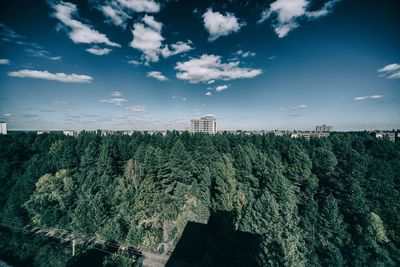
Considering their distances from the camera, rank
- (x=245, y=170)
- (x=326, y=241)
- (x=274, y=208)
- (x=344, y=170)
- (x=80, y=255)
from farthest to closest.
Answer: (x=245, y=170), (x=344, y=170), (x=80, y=255), (x=326, y=241), (x=274, y=208)

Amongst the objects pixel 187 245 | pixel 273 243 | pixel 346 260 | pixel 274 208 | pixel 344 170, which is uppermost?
pixel 344 170

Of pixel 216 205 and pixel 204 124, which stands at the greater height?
pixel 204 124

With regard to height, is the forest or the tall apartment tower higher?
the tall apartment tower

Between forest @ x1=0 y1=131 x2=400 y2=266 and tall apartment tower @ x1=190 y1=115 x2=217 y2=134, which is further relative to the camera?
tall apartment tower @ x1=190 y1=115 x2=217 y2=134

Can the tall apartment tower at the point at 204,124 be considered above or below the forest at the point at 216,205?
above

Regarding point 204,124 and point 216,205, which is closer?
point 216,205

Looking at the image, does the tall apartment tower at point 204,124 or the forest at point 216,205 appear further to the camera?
the tall apartment tower at point 204,124

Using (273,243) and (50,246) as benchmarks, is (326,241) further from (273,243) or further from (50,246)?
(50,246)

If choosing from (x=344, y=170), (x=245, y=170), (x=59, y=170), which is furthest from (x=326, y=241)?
(x=59, y=170)
